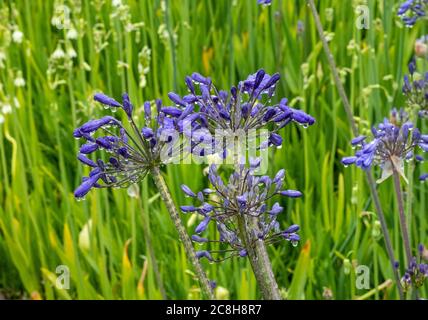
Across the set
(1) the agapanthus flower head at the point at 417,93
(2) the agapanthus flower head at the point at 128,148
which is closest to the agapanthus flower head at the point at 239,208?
A: (2) the agapanthus flower head at the point at 128,148

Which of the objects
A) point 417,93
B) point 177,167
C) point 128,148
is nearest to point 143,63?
point 177,167

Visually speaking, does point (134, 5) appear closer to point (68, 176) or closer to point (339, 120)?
point (68, 176)

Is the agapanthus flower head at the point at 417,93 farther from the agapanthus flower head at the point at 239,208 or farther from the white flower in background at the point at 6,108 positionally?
the white flower in background at the point at 6,108

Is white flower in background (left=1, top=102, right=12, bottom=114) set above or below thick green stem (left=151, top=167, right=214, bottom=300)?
above

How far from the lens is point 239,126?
1.42 meters

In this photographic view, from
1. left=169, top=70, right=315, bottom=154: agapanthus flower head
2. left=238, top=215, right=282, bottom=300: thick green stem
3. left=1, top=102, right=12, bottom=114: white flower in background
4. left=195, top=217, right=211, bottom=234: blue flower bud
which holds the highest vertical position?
left=1, top=102, right=12, bottom=114: white flower in background

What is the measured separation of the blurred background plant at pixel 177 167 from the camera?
9.60 ft

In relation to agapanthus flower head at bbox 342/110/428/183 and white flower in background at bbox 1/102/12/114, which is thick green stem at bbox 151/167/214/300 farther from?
white flower in background at bbox 1/102/12/114

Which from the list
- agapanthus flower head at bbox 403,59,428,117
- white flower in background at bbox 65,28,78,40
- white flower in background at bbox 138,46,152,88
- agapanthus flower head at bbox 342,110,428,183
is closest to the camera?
agapanthus flower head at bbox 342,110,428,183

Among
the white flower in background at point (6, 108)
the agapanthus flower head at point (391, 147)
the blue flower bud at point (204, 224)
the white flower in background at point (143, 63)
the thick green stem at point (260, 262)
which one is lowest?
the thick green stem at point (260, 262)

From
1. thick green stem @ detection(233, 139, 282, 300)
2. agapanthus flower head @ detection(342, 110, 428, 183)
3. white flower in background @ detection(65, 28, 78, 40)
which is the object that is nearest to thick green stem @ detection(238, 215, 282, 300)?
thick green stem @ detection(233, 139, 282, 300)

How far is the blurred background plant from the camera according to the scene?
293 centimetres
